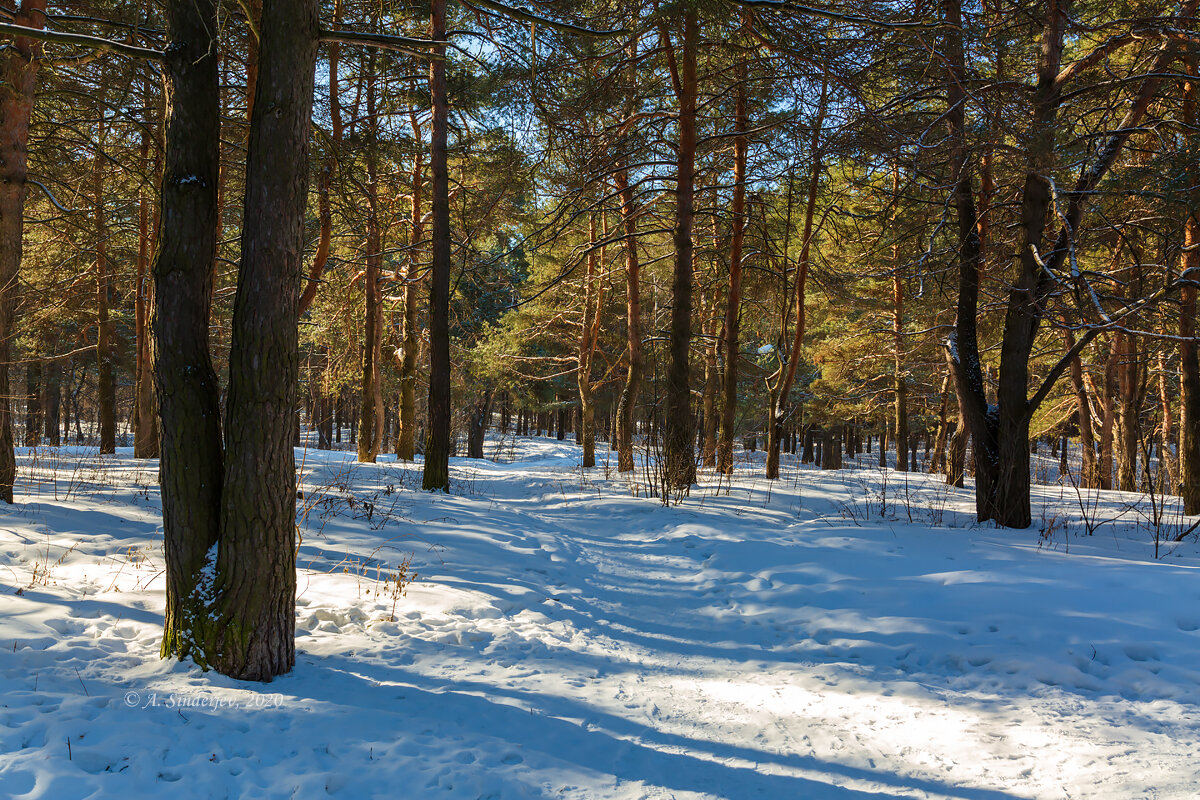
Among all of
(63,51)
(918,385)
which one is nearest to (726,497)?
(63,51)

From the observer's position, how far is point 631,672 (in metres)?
3.76

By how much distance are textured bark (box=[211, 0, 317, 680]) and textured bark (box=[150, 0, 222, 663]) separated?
6.4 inches

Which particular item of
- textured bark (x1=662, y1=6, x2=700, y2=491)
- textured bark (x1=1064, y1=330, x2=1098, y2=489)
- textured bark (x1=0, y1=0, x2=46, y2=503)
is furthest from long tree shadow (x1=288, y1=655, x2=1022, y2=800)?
textured bark (x1=1064, y1=330, x2=1098, y2=489)

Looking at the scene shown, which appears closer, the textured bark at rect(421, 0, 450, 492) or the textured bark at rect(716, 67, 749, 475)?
the textured bark at rect(421, 0, 450, 492)

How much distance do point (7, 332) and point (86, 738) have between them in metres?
6.28

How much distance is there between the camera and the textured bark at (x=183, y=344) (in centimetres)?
312

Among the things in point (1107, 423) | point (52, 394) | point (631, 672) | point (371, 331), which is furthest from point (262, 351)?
point (52, 394)

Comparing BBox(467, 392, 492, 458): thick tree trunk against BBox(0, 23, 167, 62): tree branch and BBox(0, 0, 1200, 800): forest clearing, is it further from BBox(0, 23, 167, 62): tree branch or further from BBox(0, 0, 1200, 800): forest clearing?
BBox(0, 23, 167, 62): tree branch

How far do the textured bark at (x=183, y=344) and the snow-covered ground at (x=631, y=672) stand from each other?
50cm

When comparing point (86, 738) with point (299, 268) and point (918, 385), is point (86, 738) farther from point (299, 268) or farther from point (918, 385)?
point (918, 385)

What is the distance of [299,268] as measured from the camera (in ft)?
10.5

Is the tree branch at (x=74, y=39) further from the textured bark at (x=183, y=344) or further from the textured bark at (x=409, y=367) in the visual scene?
the textured bark at (x=409, y=367)

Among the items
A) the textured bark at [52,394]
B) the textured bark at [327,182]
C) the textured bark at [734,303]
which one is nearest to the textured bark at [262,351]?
the textured bark at [327,182]

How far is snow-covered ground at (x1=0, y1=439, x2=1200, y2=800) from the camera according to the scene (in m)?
2.51
